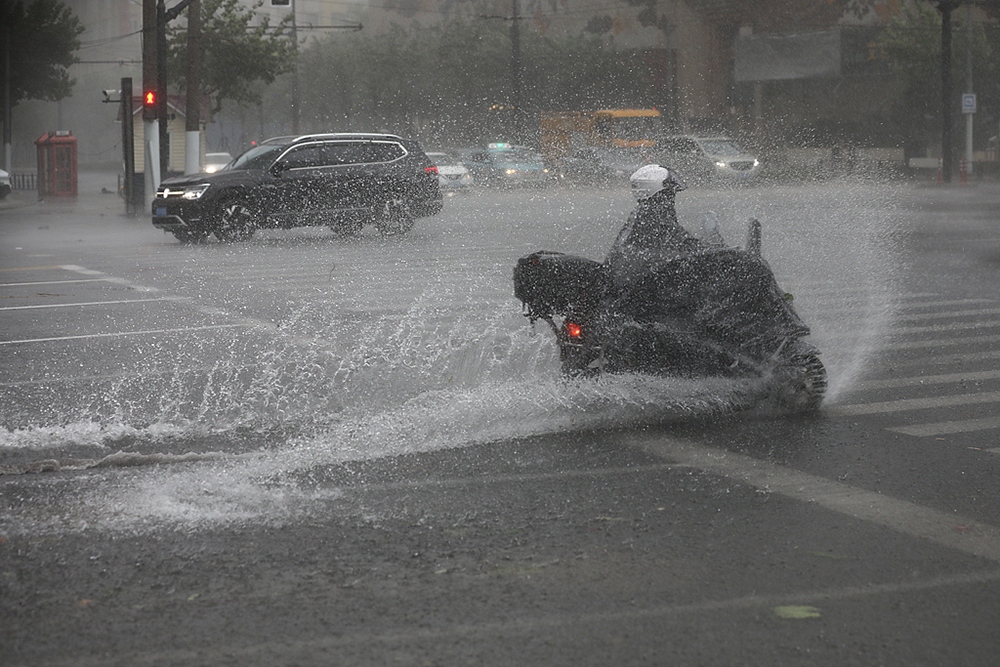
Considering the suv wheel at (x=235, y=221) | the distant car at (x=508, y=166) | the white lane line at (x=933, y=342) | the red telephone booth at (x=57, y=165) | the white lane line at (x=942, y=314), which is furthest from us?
the red telephone booth at (x=57, y=165)

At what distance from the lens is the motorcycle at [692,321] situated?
24.0ft

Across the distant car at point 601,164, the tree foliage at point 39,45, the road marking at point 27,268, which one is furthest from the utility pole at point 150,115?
the tree foliage at point 39,45

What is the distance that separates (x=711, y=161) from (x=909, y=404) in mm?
30270

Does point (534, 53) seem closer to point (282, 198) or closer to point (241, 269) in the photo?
point (282, 198)

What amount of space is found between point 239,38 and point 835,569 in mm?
42486

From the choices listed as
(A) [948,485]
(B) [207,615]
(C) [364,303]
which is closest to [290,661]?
(B) [207,615]

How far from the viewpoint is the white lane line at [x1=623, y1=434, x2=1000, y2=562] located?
5.00 m

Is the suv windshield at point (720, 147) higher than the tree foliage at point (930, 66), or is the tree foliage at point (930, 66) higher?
the tree foliage at point (930, 66)

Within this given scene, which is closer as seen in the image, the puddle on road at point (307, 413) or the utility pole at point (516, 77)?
the puddle on road at point (307, 413)

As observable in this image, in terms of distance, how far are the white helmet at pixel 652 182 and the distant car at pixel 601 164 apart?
81.3ft

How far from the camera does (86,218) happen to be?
93.9 feet

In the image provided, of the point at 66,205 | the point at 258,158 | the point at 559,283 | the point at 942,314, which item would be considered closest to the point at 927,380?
the point at 559,283

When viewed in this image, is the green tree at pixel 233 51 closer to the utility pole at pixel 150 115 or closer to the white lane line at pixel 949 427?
the utility pole at pixel 150 115

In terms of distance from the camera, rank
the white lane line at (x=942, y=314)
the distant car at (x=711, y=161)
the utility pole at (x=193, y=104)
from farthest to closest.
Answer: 1. the distant car at (x=711, y=161)
2. the utility pole at (x=193, y=104)
3. the white lane line at (x=942, y=314)
